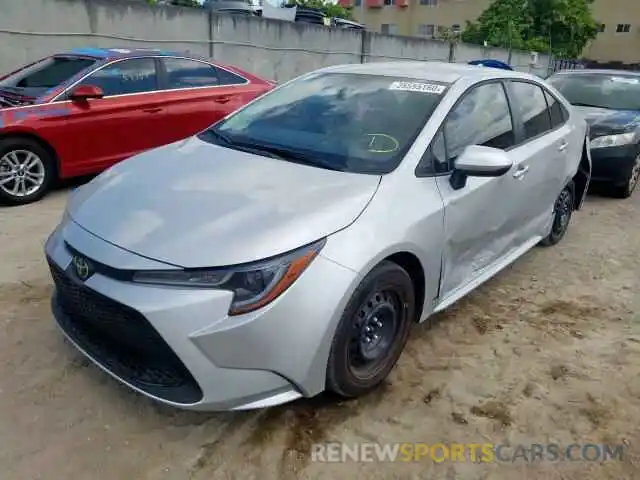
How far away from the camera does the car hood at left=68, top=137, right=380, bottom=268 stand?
6.99ft

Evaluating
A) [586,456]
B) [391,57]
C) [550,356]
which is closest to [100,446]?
[586,456]

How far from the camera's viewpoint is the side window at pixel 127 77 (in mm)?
5562

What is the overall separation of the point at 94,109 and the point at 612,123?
5.59 metres

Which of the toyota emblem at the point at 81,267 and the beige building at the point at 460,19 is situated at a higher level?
the beige building at the point at 460,19

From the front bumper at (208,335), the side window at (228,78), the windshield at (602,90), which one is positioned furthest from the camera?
the windshield at (602,90)

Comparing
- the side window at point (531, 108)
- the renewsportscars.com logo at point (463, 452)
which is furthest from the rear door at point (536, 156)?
the renewsportscars.com logo at point (463, 452)

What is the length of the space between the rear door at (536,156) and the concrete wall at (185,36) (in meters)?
7.73

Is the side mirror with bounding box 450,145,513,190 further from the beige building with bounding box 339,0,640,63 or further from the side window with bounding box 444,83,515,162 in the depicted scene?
the beige building with bounding box 339,0,640,63

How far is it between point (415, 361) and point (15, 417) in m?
1.95

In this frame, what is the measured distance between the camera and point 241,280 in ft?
6.75

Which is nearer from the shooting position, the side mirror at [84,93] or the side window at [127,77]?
the side mirror at [84,93]

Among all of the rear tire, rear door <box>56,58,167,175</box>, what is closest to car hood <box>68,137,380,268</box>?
rear door <box>56,58,167,175</box>

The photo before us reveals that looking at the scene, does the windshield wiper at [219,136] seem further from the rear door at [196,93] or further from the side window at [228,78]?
the side window at [228,78]

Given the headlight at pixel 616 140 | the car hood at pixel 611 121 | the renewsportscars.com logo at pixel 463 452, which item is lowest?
the renewsportscars.com logo at pixel 463 452
